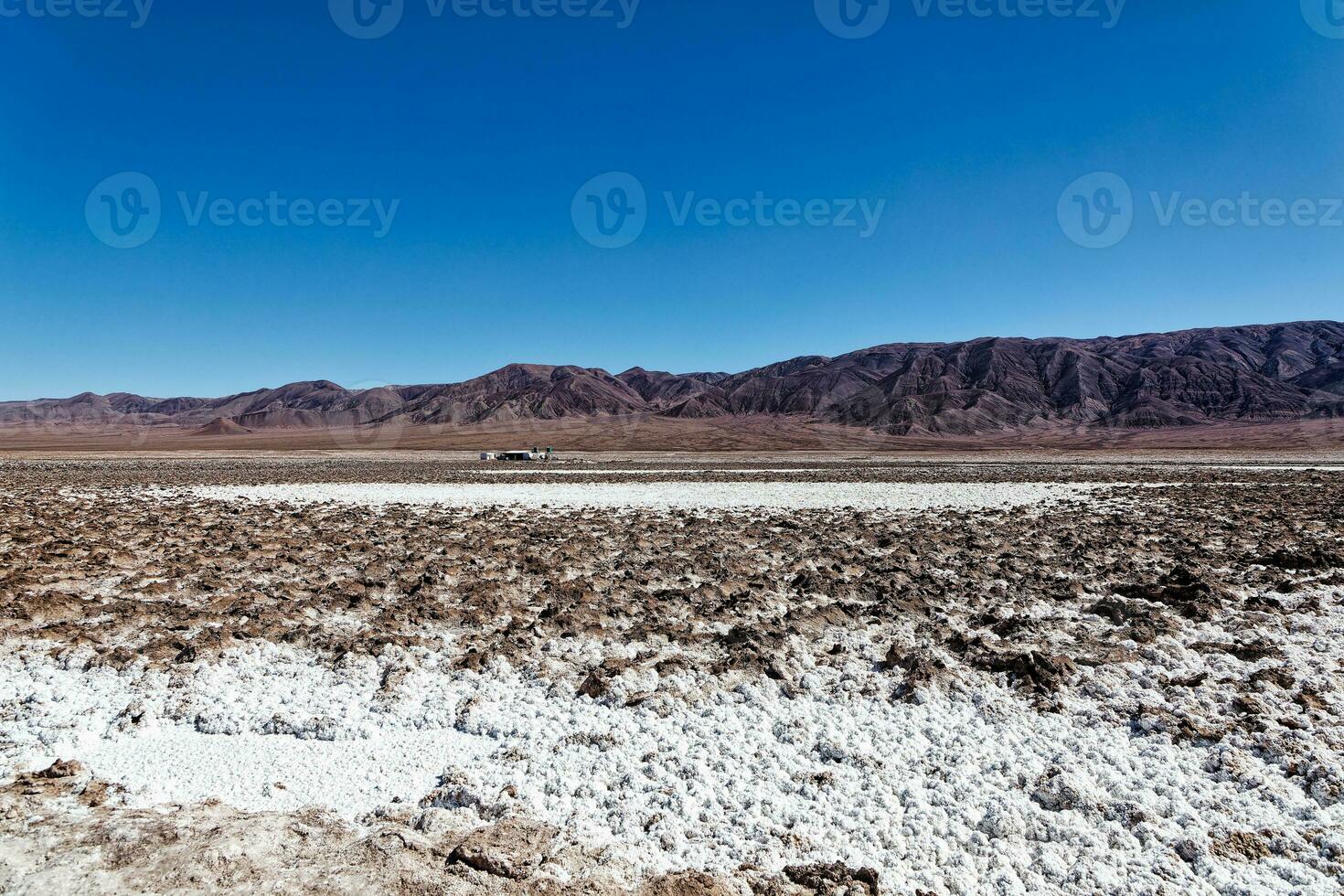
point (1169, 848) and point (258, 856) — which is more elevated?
point (258, 856)

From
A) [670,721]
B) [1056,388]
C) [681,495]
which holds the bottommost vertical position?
[681,495]

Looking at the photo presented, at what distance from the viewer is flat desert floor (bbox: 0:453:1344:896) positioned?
3.34 metres

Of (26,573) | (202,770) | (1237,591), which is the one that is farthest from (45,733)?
(1237,591)

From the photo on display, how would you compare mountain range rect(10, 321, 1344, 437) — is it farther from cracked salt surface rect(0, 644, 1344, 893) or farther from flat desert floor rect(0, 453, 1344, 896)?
cracked salt surface rect(0, 644, 1344, 893)

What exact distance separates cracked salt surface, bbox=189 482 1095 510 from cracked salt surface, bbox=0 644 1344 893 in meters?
13.8

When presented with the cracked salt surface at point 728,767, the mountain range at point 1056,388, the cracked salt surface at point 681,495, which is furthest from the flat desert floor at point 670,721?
the mountain range at point 1056,388

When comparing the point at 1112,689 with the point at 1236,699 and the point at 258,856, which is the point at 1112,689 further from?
the point at 258,856

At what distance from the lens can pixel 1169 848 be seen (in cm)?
347

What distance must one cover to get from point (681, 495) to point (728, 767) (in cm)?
1890

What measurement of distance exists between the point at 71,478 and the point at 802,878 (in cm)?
3811

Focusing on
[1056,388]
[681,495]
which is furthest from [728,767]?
[1056,388]

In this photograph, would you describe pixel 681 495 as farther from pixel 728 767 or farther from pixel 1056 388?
pixel 1056 388

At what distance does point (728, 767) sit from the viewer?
4.25m

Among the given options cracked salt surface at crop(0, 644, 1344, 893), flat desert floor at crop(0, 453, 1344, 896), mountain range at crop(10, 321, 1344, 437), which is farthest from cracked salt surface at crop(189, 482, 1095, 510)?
mountain range at crop(10, 321, 1344, 437)
